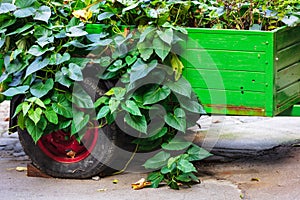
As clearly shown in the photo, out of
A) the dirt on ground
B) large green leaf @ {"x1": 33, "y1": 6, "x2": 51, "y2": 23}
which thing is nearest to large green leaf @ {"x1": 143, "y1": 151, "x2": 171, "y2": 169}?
the dirt on ground

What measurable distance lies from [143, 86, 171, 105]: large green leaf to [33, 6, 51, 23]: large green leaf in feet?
2.85

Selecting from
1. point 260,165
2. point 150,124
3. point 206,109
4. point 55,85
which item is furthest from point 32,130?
point 260,165

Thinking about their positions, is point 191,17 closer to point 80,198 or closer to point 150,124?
point 150,124

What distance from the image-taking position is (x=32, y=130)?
516cm

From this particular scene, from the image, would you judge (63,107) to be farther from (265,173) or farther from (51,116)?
(265,173)

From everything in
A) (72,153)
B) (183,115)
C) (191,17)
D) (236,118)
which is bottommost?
(236,118)

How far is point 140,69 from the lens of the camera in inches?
197

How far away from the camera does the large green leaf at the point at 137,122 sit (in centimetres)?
504

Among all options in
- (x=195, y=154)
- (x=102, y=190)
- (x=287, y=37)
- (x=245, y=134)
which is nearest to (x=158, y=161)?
(x=195, y=154)

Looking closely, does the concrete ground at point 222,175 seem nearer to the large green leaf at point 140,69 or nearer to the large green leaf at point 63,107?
the large green leaf at point 63,107

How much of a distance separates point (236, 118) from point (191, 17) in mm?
2166

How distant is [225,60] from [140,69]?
56cm

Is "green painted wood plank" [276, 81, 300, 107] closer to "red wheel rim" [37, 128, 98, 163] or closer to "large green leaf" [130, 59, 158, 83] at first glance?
"large green leaf" [130, 59, 158, 83]

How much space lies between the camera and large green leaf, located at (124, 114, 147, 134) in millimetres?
5035
